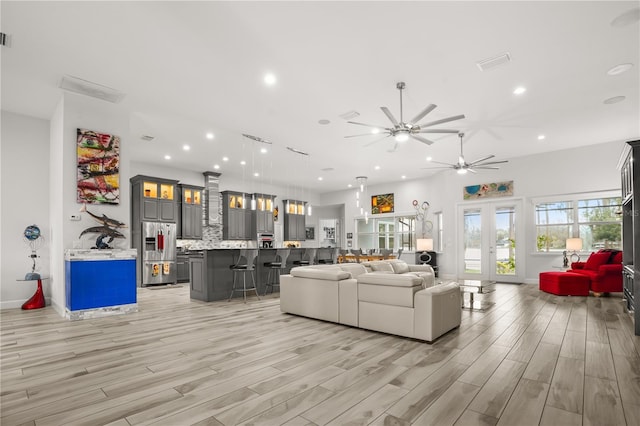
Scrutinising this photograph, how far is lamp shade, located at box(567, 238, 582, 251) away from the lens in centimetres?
774

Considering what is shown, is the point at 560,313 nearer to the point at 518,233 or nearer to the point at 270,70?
the point at 518,233

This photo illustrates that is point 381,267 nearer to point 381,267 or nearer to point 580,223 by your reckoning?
point 381,267

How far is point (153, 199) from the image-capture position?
29.8 feet

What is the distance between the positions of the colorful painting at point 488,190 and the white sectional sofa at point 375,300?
6.46 m

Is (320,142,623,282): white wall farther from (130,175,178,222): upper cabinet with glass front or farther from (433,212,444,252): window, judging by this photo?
(130,175,178,222): upper cabinet with glass front

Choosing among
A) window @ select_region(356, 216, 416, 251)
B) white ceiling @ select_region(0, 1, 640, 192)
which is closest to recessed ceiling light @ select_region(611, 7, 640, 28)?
white ceiling @ select_region(0, 1, 640, 192)

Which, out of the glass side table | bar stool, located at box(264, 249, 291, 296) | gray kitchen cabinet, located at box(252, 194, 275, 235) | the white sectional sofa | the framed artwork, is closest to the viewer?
the white sectional sofa

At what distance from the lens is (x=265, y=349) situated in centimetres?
347

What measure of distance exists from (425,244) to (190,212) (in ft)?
24.9

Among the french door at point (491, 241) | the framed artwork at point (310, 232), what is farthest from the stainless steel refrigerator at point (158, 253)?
the french door at point (491, 241)

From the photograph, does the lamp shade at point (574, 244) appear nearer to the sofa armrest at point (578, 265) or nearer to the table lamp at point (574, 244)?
the table lamp at point (574, 244)

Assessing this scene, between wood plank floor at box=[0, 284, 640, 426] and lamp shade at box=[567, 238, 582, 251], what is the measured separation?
3.51 meters

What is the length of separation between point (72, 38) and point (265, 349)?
4.14 metres

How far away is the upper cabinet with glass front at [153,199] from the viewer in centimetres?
887
